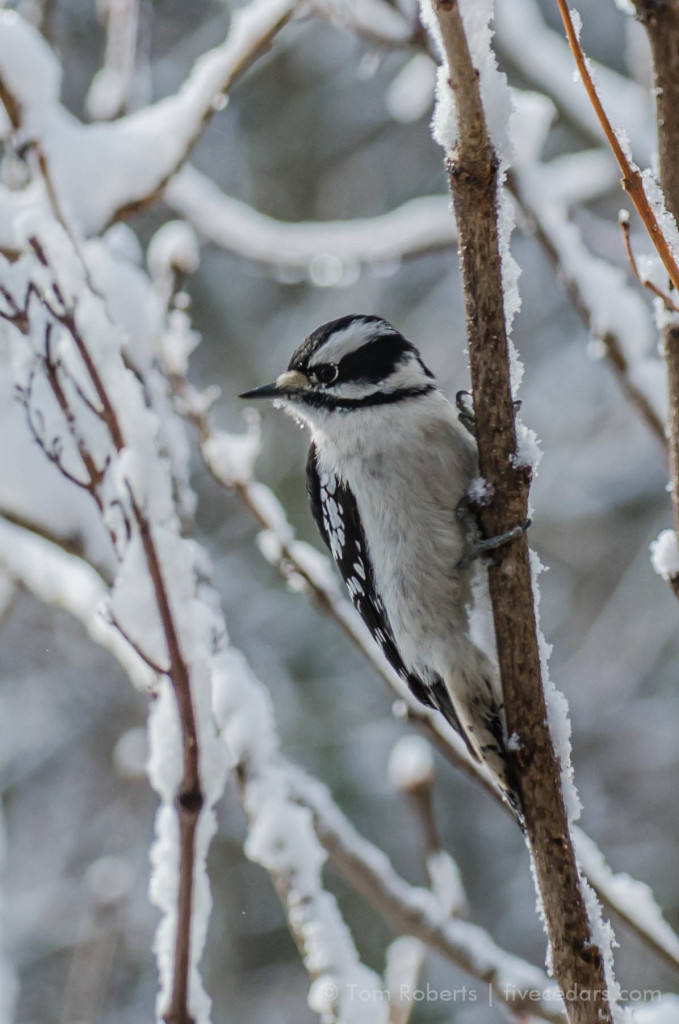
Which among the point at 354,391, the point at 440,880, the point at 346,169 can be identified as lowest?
the point at 440,880

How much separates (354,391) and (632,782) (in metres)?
7.30

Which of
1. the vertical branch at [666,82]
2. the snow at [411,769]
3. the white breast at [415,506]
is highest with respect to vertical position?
the white breast at [415,506]

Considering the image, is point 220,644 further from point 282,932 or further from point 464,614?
point 282,932

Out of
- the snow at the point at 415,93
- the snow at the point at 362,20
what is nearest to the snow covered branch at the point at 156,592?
the snow at the point at 362,20

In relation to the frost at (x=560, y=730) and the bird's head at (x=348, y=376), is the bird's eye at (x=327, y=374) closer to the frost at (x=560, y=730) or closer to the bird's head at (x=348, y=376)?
the bird's head at (x=348, y=376)

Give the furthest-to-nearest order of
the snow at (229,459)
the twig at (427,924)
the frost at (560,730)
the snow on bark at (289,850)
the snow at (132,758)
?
the snow at (132,758) < the snow at (229,459) < the twig at (427,924) < the snow on bark at (289,850) < the frost at (560,730)

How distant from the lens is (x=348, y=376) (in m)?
2.77

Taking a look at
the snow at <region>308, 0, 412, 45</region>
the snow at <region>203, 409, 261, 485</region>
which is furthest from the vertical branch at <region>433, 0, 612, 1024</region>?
the snow at <region>308, 0, 412, 45</region>

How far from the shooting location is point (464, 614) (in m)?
2.69

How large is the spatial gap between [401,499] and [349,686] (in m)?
7.21

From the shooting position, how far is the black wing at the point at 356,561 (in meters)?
2.78

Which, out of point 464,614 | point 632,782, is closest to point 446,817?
point 632,782

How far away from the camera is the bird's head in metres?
2.75

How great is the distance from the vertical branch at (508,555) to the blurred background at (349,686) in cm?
726
